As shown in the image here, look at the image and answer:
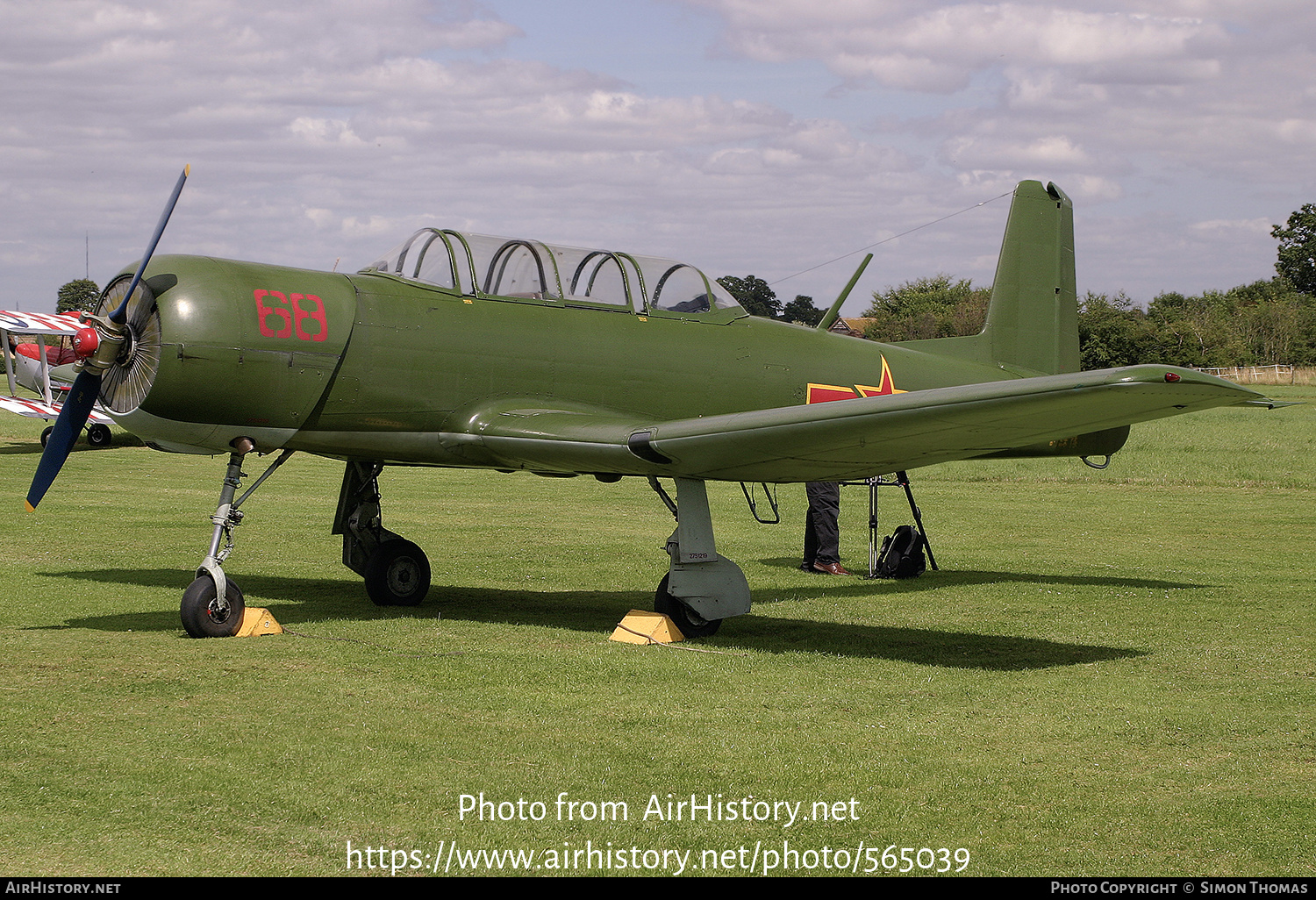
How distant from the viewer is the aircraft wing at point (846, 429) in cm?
679

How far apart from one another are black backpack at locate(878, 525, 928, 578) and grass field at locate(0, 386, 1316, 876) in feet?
1.05

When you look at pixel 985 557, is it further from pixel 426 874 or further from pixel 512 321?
pixel 426 874

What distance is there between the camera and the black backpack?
12781mm

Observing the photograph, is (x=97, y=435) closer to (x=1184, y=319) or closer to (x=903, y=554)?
(x=903, y=554)

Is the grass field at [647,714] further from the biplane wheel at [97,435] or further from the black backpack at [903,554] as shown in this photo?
the biplane wheel at [97,435]

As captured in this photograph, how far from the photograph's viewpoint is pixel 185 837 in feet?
14.8

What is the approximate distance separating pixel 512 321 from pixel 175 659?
3635 mm

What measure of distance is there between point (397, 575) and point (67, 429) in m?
2.84

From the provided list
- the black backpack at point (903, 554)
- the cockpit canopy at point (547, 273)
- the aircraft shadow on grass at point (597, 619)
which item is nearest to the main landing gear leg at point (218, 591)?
the aircraft shadow on grass at point (597, 619)

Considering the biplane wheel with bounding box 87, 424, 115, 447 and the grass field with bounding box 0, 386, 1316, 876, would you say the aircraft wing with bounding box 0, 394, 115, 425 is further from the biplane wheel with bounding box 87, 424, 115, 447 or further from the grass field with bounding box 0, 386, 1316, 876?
Result: the grass field with bounding box 0, 386, 1316, 876

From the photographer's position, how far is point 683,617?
9.19 metres

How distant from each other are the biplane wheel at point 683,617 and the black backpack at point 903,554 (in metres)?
4.06
